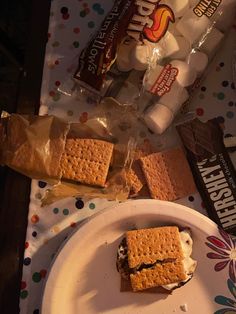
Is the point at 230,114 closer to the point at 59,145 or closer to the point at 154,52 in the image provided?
the point at 154,52

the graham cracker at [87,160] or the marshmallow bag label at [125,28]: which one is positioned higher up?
the marshmallow bag label at [125,28]

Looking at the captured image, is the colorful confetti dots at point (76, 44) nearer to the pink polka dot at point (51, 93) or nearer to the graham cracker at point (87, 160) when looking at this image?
the pink polka dot at point (51, 93)

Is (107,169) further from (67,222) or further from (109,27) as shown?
(109,27)

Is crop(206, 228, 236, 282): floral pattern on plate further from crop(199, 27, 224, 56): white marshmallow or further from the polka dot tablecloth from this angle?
crop(199, 27, 224, 56): white marshmallow

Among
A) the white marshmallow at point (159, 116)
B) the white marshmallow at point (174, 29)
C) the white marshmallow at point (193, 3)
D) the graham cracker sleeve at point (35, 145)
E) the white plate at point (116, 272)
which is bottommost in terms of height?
the white plate at point (116, 272)

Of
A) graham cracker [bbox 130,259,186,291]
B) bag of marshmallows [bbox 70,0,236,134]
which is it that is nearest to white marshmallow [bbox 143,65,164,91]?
bag of marshmallows [bbox 70,0,236,134]

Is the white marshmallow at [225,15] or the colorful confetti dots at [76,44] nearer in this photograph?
the white marshmallow at [225,15]

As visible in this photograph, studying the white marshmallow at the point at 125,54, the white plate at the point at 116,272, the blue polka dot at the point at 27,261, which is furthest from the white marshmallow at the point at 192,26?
the blue polka dot at the point at 27,261
